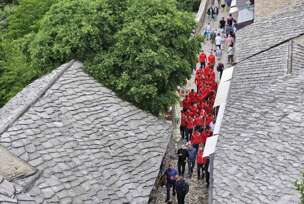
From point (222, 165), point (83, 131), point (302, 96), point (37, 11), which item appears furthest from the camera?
point (37, 11)

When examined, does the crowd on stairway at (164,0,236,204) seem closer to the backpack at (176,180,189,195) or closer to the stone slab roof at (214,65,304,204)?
the backpack at (176,180,189,195)

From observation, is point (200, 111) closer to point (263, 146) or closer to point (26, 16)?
point (263, 146)

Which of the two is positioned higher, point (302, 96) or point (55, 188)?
point (302, 96)

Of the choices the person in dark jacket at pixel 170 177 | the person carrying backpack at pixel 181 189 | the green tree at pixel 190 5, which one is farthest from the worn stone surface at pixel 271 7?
the green tree at pixel 190 5

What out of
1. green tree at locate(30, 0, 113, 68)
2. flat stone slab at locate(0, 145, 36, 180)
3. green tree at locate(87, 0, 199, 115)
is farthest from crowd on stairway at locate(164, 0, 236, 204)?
flat stone slab at locate(0, 145, 36, 180)

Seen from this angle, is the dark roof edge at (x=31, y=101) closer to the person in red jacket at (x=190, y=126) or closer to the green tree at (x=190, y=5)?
the person in red jacket at (x=190, y=126)

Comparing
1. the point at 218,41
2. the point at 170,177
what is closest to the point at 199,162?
the point at 170,177

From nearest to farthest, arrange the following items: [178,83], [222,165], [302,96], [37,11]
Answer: [222,165]
[302,96]
[178,83]
[37,11]

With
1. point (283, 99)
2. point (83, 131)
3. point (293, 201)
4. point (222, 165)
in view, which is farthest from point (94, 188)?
point (283, 99)

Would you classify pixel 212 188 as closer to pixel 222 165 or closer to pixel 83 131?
pixel 222 165
